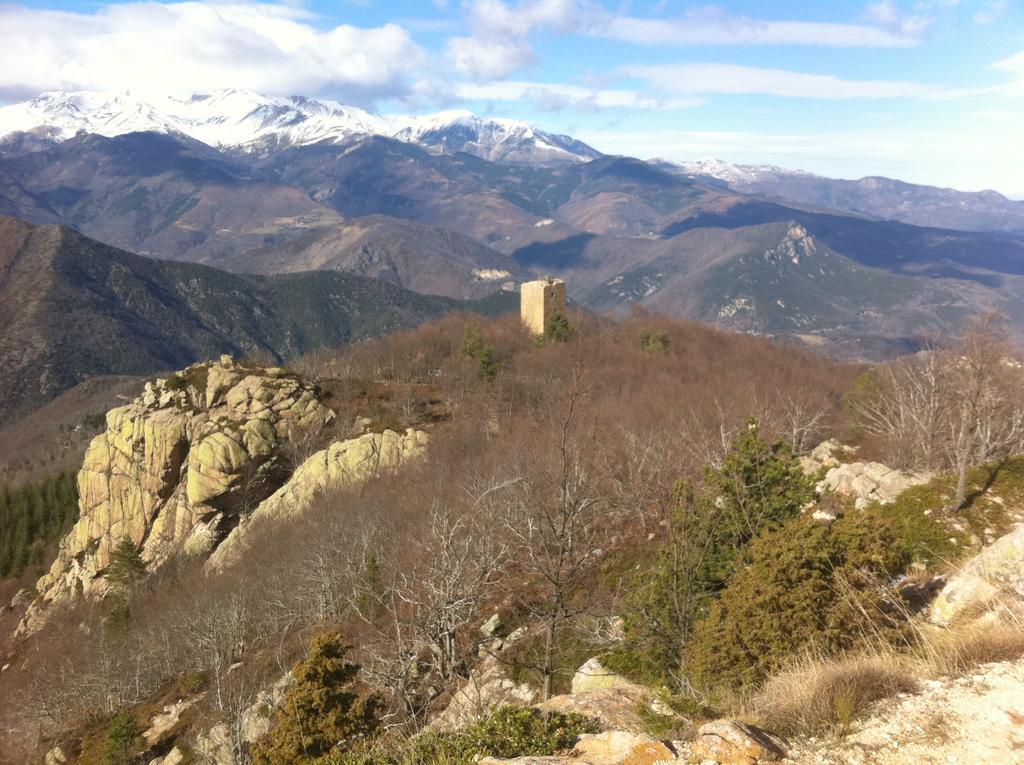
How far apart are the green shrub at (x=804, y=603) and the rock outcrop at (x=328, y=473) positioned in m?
30.1

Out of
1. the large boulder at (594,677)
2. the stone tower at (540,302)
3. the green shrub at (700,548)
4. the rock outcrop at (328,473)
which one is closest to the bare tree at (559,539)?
the large boulder at (594,677)

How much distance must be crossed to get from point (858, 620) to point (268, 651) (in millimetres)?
23919

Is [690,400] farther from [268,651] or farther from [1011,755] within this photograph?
[1011,755]

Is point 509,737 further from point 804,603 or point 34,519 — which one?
point 34,519

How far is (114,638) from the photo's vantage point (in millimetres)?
34750

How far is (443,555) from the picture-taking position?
15.9 metres

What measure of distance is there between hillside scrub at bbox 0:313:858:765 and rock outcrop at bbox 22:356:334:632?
11.4 ft

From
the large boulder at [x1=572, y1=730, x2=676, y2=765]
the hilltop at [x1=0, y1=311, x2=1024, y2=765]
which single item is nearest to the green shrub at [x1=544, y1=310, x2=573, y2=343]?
the hilltop at [x1=0, y1=311, x2=1024, y2=765]

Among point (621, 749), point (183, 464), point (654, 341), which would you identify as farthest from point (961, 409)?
point (183, 464)

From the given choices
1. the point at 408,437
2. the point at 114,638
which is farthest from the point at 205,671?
the point at 408,437

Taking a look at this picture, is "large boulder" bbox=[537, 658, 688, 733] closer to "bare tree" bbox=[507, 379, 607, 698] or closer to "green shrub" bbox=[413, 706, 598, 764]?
"green shrub" bbox=[413, 706, 598, 764]

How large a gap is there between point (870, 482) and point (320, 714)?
50.9 ft

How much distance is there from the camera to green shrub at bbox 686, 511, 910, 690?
8.53 m

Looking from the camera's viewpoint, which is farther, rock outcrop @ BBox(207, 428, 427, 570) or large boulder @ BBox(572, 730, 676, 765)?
rock outcrop @ BBox(207, 428, 427, 570)
